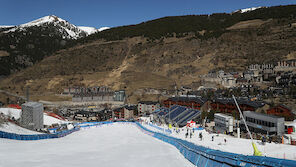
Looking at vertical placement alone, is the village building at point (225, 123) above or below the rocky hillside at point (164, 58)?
below

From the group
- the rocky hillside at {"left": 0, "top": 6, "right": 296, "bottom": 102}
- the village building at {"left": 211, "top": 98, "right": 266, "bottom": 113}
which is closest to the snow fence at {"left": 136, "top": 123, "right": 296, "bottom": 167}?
the village building at {"left": 211, "top": 98, "right": 266, "bottom": 113}

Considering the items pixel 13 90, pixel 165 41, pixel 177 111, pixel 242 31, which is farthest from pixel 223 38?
pixel 13 90

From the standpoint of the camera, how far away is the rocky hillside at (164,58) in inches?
4678

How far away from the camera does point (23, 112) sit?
37219 mm

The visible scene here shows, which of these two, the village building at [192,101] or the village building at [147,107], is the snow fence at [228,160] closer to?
the village building at [192,101]

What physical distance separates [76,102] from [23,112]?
72815 millimetres

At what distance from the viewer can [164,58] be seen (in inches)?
5704

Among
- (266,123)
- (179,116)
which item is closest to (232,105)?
(179,116)

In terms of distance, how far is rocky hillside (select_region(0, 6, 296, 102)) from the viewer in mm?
118812

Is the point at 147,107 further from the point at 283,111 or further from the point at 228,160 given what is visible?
the point at 228,160

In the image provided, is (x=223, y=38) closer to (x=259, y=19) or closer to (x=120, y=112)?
(x=259, y=19)

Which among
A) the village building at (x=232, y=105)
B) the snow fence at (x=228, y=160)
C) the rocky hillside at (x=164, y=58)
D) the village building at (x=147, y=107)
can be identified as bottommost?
the village building at (x=147, y=107)

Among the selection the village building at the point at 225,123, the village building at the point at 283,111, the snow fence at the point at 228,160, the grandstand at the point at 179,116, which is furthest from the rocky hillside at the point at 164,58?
the snow fence at the point at 228,160

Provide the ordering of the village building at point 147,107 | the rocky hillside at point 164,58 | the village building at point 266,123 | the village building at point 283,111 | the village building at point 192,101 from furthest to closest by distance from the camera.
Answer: the rocky hillside at point 164,58 → the village building at point 147,107 → the village building at point 192,101 → the village building at point 283,111 → the village building at point 266,123
